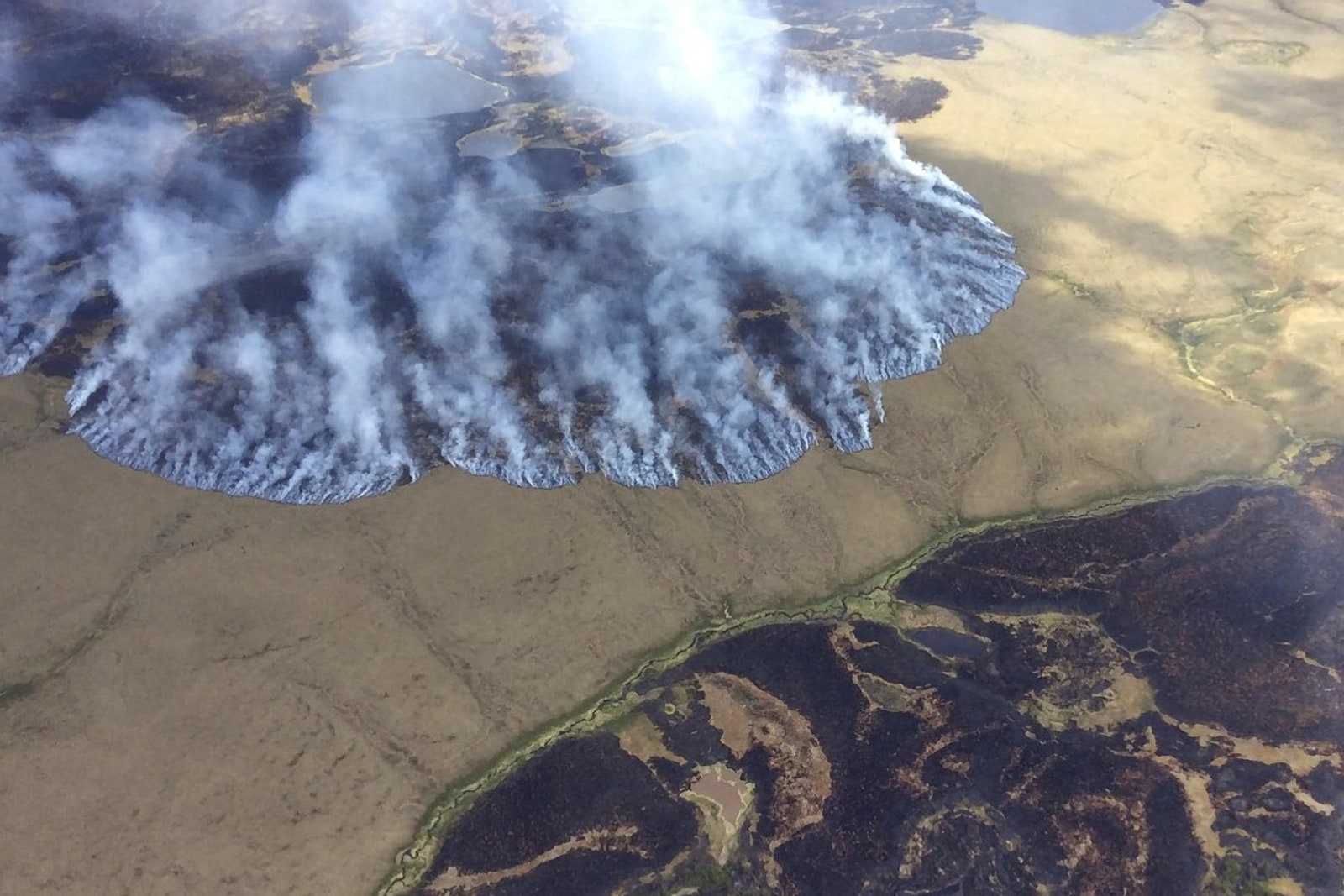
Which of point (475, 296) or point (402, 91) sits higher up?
point (402, 91)

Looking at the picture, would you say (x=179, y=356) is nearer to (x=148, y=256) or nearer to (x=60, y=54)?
(x=148, y=256)

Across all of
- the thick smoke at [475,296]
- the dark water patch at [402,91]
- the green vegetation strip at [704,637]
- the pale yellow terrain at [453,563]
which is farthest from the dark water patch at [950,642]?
the dark water patch at [402,91]

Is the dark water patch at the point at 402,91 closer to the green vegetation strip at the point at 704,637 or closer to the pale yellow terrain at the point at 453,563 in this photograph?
the pale yellow terrain at the point at 453,563

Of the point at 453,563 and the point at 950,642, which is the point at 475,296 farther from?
the point at 950,642

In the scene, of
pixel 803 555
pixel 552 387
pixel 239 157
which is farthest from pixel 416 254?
pixel 803 555

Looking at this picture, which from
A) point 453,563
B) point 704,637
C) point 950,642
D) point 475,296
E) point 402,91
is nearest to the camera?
point 950,642

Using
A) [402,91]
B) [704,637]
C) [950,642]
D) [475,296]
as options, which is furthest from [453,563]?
[402,91]
